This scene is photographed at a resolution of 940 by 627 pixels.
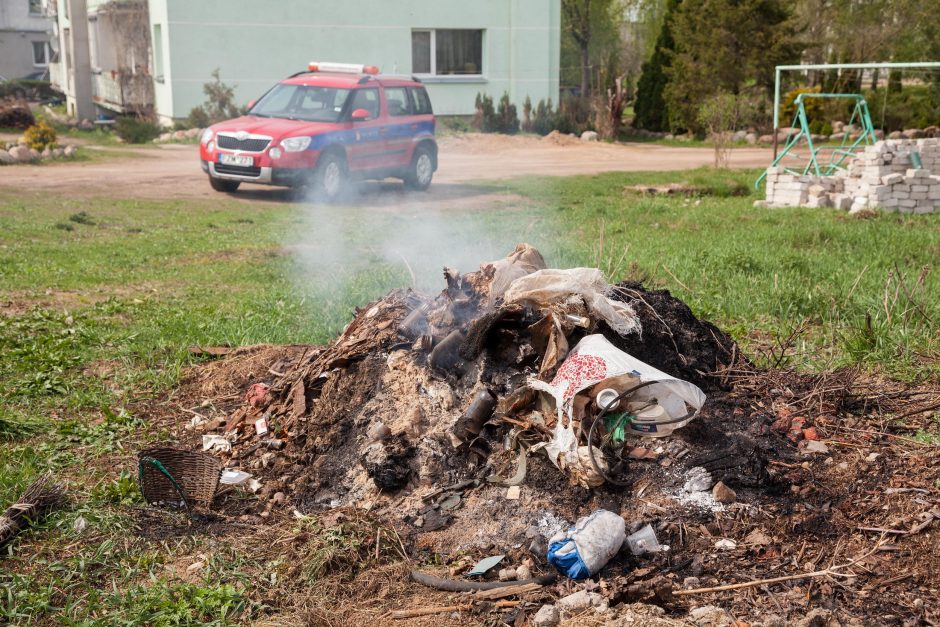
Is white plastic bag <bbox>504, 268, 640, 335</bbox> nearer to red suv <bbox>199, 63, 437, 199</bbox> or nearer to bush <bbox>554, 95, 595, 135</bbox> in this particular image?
red suv <bbox>199, 63, 437, 199</bbox>

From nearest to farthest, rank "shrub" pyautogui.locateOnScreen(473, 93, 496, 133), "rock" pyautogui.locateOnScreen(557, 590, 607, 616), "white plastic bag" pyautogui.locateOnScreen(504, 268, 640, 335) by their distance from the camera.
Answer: "rock" pyautogui.locateOnScreen(557, 590, 607, 616) < "white plastic bag" pyautogui.locateOnScreen(504, 268, 640, 335) < "shrub" pyautogui.locateOnScreen(473, 93, 496, 133)

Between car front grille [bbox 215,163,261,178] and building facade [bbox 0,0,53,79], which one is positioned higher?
building facade [bbox 0,0,53,79]

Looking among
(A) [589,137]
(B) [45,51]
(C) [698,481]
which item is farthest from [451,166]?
(B) [45,51]

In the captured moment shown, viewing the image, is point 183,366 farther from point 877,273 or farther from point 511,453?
point 877,273

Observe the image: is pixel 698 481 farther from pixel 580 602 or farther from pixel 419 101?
pixel 419 101

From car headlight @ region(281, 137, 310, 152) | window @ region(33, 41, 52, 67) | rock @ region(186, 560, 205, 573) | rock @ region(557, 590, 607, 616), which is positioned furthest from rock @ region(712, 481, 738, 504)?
window @ region(33, 41, 52, 67)

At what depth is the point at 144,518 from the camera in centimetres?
416

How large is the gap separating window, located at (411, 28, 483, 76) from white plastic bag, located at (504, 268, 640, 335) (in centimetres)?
2269

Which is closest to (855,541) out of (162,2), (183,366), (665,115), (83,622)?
(83,622)

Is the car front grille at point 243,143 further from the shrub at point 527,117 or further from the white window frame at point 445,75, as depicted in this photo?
the shrub at point 527,117

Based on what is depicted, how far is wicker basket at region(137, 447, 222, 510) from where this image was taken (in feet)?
14.1

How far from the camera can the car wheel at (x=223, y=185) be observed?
49.6ft

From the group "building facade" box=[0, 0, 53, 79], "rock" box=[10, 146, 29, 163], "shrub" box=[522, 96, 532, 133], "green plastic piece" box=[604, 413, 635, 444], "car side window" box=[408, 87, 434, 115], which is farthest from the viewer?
"building facade" box=[0, 0, 53, 79]

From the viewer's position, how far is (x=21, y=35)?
4056 centimetres
